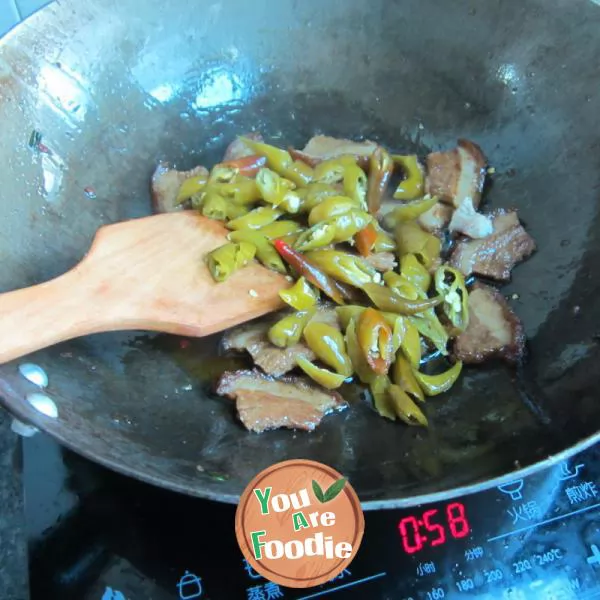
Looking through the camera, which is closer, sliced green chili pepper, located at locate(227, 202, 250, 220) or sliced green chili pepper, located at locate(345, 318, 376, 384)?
sliced green chili pepper, located at locate(345, 318, 376, 384)

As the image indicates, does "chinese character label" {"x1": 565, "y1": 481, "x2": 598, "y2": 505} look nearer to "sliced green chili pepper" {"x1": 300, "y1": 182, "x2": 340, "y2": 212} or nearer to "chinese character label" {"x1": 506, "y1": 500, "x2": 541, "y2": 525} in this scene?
"chinese character label" {"x1": 506, "y1": 500, "x2": 541, "y2": 525}

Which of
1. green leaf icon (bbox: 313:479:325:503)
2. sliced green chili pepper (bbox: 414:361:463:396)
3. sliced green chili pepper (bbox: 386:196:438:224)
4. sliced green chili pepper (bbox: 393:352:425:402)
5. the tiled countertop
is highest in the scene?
the tiled countertop

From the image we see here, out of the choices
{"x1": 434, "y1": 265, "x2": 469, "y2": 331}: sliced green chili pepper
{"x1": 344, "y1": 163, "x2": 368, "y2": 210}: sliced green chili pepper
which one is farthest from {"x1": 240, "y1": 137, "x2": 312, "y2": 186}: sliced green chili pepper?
{"x1": 434, "y1": 265, "x2": 469, "y2": 331}: sliced green chili pepper

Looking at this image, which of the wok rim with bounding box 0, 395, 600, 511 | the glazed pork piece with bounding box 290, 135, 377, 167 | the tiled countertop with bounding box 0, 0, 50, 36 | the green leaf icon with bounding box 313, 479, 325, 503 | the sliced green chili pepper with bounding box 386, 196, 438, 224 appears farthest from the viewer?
the tiled countertop with bounding box 0, 0, 50, 36

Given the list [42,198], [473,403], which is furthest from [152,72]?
[473,403]

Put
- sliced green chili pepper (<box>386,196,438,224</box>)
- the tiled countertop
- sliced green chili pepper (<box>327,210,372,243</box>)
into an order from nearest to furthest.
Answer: sliced green chili pepper (<box>327,210,372,243</box>), sliced green chili pepper (<box>386,196,438,224</box>), the tiled countertop

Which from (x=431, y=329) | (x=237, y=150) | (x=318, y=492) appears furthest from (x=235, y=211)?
(x=318, y=492)

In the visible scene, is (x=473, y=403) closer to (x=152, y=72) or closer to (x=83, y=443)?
(x=83, y=443)
